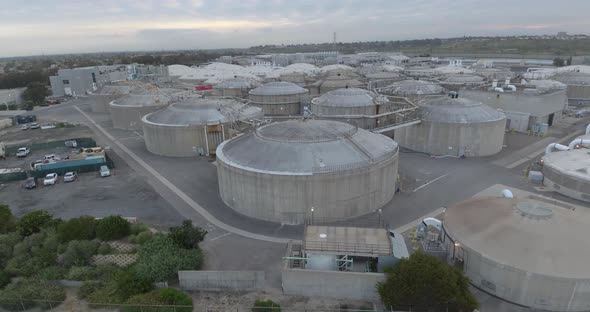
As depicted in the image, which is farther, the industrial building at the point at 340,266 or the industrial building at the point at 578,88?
the industrial building at the point at 578,88

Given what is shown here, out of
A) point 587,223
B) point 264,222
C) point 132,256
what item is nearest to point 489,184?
point 587,223

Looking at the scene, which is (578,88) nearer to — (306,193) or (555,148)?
(555,148)

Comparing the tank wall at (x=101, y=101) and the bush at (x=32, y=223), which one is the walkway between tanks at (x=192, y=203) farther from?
the tank wall at (x=101, y=101)

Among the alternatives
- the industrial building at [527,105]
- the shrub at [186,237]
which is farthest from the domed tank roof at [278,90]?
the shrub at [186,237]

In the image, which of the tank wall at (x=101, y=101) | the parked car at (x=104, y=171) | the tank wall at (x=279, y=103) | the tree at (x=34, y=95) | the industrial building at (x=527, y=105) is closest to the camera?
the parked car at (x=104, y=171)

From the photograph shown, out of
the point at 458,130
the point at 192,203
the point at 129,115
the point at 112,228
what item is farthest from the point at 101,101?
the point at 458,130

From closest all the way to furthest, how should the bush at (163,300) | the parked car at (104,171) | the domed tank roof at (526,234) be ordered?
the domed tank roof at (526,234) < the bush at (163,300) < the parked car at (104,171)

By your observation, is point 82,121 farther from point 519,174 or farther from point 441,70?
point 441,70
